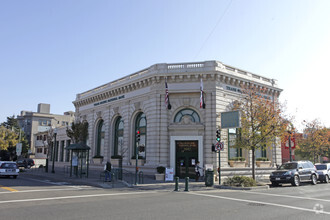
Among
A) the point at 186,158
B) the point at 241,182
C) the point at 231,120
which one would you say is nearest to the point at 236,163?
the point at 186,158

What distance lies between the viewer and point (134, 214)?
360 inches

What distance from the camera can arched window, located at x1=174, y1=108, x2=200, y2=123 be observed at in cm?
2519

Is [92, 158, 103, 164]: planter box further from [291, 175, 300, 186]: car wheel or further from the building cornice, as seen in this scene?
[291, 175, 300, 186]: car wheel

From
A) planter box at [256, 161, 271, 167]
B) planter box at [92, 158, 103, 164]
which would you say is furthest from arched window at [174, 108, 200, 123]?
planter box at [92, 158, 103, 164]

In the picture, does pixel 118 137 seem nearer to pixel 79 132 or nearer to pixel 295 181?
pixel 79 132

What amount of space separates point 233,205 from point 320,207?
3.42 meters

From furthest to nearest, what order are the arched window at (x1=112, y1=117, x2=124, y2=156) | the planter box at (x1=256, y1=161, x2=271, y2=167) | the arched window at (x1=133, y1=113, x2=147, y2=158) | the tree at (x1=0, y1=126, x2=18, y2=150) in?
the tree at (x1=0, y1=126, x2=18, y2=150) → the arched window at (x1=112, y1=117, x2=124, y2=156) → the arched window at (x1=133, y1=113, x2=147, y2=158) → the planter box at (x1=256, y1=161, x2=271, y2=167)

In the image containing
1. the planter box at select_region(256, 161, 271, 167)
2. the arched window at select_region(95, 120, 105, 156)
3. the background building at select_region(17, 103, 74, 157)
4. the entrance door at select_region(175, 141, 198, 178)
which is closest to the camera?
the entrance door at select_region(175, 141, 198, 178)

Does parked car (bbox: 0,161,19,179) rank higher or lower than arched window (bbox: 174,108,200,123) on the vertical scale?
lower

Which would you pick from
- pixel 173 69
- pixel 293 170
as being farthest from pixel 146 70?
pixel 293 170

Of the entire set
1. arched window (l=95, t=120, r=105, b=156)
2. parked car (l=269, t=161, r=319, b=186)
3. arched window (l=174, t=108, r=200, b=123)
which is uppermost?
arched window (l=174, t=108, r=200, b=123)

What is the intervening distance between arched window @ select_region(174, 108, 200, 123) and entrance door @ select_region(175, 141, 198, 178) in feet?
6.97

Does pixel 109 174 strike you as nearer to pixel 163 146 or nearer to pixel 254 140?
pixel 163 146

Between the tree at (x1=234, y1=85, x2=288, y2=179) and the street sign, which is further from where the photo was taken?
the tree at (x1=234, y1=85, x2=288, y2=179)
